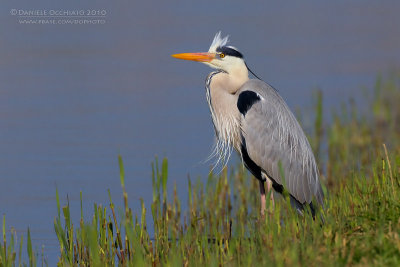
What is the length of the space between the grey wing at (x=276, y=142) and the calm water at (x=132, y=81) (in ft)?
6.96

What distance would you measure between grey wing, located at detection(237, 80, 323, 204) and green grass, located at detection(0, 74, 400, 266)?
34 cm

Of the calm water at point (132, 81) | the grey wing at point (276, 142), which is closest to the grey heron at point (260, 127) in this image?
the grey wing at point (276, 142)

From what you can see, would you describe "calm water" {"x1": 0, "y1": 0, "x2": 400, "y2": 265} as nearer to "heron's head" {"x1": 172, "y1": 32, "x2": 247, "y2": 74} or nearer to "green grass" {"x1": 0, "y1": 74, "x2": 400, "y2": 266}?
"green grass" {"x1": 0, "y1": 74, "x2": 400, "y2": 266}

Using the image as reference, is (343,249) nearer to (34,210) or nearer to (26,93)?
(34,210)

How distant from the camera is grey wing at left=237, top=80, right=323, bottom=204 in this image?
7.44 meters

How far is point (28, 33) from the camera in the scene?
73.1ft

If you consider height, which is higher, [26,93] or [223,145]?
[26,93]

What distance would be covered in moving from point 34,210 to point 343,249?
530cm

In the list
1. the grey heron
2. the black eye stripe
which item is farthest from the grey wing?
the black eye stripe

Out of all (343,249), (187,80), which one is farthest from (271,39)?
(343,249)

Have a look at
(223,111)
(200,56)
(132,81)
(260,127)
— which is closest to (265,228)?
(260,127)

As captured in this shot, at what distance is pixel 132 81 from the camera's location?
15.3 metres

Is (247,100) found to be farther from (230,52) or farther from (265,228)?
(265,228)

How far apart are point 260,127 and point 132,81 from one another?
8.11 meters
